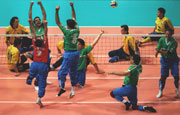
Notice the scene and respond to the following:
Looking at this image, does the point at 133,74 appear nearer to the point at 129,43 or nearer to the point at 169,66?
the point at 169,66

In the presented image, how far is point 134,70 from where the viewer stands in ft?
20.5

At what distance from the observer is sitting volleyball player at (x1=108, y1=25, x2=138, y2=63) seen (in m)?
9.32

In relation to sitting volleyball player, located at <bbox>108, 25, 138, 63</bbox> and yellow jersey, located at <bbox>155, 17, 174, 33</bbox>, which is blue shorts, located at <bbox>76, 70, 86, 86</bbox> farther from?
yellow jersey, located at <bbox>155, 17, 174, 33</bbox>

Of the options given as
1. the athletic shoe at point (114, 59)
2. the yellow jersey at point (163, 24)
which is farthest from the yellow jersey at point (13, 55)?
the yellow jersey at point (163, 24)

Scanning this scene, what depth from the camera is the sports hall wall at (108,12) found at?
1312cm

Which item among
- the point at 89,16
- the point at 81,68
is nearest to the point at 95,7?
the point at 89,16

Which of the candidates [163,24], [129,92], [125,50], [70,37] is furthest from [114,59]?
[70,37]

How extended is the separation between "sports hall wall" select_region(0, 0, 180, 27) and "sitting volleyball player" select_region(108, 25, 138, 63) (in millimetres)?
3371

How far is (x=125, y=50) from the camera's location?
9703 millimetres

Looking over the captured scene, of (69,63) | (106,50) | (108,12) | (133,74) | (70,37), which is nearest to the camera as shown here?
(133,74)

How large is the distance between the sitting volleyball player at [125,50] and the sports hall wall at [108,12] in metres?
3.37

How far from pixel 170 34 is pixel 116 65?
2948mm

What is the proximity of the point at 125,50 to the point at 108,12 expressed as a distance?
3965mm

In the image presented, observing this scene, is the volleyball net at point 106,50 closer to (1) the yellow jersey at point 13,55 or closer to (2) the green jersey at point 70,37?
(1) the yellow jersey at point 13,55
